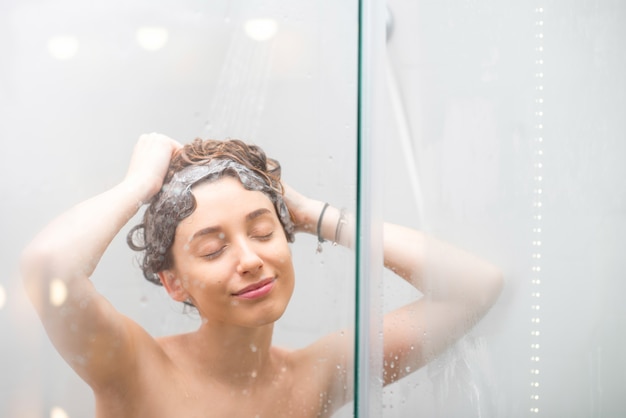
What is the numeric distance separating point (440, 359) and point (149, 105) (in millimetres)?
550

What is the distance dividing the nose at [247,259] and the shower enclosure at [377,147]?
68 millimetres

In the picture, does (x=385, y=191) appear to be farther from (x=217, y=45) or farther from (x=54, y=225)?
(x=54, y=225)

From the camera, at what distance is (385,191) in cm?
97

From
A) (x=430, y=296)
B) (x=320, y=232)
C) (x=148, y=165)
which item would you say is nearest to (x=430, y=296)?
(x=430, y=296)

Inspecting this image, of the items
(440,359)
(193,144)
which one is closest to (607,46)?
(440,359)

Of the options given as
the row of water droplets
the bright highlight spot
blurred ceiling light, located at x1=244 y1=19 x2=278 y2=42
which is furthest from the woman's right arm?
the row of water droplets

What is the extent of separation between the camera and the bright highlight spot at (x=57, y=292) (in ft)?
2.66

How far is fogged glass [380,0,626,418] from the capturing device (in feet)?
3.26

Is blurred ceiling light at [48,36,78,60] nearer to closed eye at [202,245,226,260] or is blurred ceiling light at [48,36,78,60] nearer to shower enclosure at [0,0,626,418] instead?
shower enclosure at [0,0,626,418]

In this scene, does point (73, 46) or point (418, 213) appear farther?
point (418, 213)

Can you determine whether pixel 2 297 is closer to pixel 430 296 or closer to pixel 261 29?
pixel 261 29

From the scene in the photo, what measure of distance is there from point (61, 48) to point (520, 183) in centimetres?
69

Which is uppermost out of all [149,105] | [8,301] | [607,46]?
[607,46]

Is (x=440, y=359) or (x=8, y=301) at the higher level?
(x=8, y=301)
